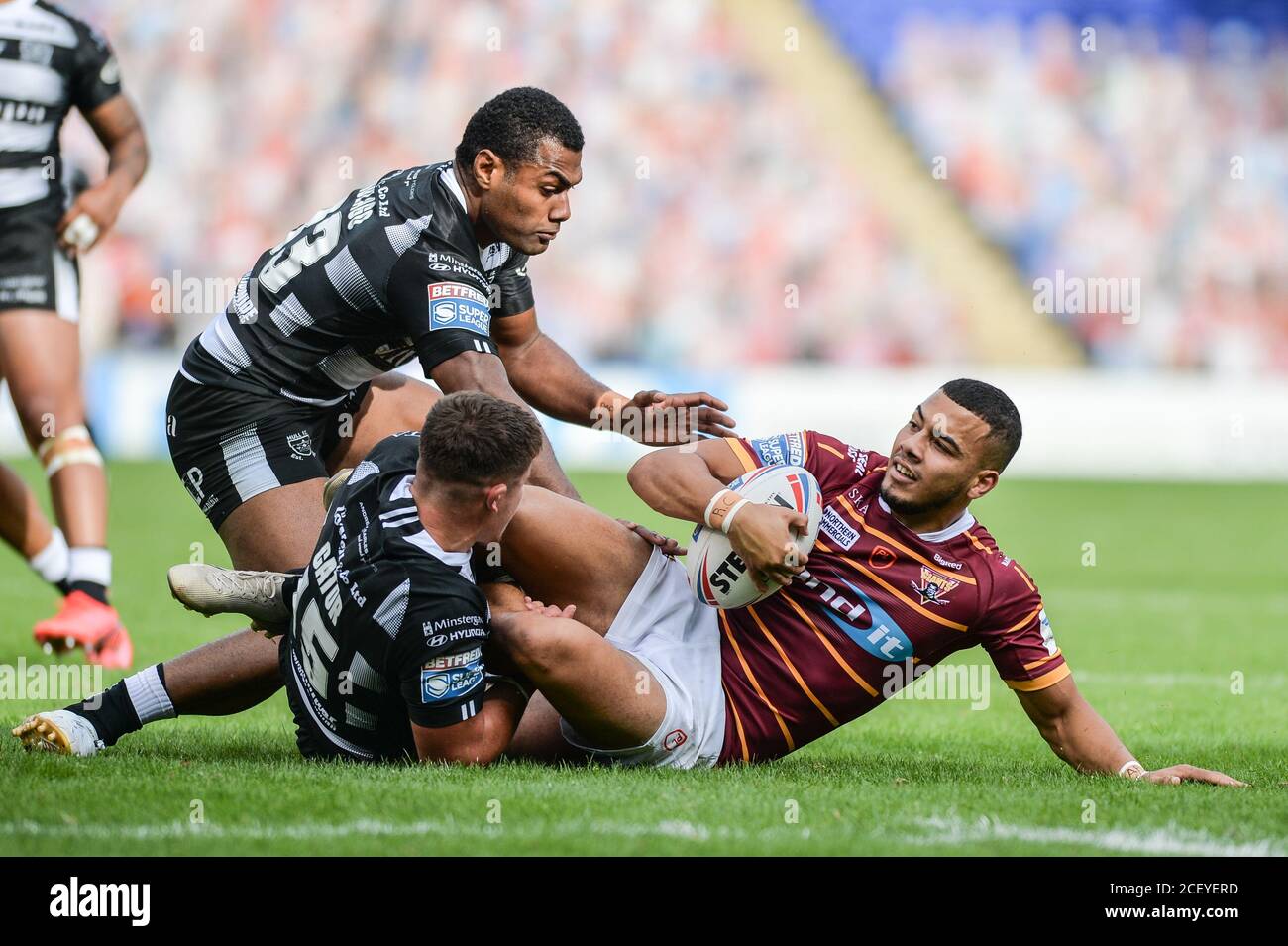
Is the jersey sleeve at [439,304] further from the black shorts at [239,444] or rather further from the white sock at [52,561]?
the white sock at [52,561]

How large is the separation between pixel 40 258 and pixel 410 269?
8.64ft

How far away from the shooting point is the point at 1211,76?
22.9m

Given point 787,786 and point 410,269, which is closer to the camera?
point 787,786

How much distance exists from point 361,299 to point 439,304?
0.37 meters

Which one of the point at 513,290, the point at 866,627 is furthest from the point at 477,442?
the point at 513,290

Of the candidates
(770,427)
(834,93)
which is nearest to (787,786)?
(770,427)

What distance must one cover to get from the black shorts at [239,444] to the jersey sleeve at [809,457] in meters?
1.61

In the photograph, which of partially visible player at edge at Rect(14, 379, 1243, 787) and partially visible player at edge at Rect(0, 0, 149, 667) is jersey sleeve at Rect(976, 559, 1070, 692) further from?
partially visible player at edge at Rect(0, 0, 149, 667)

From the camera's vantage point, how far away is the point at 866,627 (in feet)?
16.1

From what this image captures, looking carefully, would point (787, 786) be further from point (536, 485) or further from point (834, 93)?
point (834, 93)

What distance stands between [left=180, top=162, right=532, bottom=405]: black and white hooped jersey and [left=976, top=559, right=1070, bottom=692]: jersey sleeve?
1.79 metres

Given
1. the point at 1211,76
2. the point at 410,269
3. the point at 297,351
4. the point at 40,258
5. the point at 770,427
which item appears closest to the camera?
the point at 410,269
